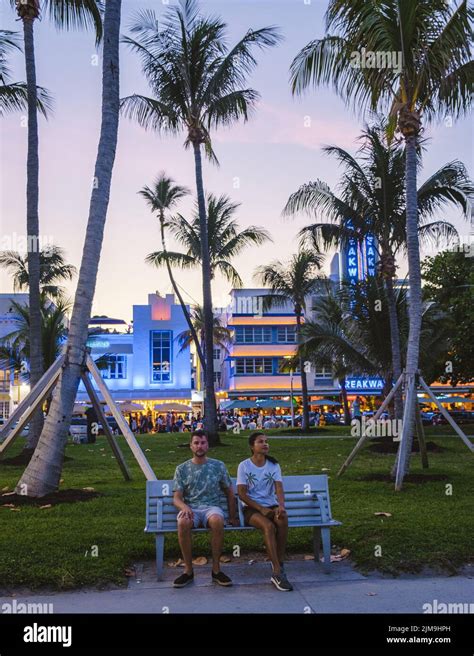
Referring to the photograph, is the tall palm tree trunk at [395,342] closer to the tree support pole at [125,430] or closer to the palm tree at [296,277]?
the tree support pole at [125,430]

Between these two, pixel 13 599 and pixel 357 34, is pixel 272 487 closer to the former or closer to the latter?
pixel 13 599

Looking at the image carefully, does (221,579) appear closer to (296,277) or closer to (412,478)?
(412,478)

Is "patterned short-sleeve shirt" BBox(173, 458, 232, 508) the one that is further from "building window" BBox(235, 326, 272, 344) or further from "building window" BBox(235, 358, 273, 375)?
"building window" BBox(235, 326, 272, 344)

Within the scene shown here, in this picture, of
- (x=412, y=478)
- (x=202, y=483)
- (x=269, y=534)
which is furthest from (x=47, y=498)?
(x=412, y=478)

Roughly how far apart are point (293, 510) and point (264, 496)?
404 mm

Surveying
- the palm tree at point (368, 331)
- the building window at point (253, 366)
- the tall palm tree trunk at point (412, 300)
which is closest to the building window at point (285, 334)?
the building window at point (253, 366)

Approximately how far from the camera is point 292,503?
721 cm

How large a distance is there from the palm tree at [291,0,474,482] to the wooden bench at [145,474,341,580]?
4.30 metres

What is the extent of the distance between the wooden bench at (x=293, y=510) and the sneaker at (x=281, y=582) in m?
0.60

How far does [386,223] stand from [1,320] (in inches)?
2092

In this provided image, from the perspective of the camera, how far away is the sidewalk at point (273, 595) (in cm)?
565

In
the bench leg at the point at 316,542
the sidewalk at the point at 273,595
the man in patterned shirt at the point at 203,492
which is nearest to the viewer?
the sidewalk at the point at 273,595
